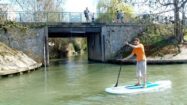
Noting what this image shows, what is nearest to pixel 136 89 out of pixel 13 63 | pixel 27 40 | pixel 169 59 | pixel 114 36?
pixel 13 63

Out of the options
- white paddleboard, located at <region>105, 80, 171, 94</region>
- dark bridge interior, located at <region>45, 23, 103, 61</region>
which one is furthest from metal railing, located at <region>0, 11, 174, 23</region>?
white paddleboard, located at <region>105, 80, 171, 94</region>

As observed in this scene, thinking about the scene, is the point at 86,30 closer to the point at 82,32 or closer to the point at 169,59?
the point at 82,32

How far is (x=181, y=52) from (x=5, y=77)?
19.5m

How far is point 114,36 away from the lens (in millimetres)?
44344

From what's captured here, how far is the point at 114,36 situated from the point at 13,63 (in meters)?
15.6

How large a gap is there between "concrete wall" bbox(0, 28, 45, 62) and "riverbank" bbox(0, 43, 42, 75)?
14.2 feet

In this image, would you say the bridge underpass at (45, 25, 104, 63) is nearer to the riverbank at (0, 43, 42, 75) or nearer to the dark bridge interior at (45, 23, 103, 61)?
the dark bridge interior at (45, 23, 103, 61)

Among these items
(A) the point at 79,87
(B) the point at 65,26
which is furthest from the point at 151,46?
(A) the point at 79,87

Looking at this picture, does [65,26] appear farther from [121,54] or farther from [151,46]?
[151,46]

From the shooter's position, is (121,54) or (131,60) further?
(121,54)

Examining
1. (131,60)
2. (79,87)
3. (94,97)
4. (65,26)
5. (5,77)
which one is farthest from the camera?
(65,26)

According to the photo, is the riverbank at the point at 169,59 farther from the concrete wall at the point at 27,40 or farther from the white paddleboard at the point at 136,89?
the white paddleboard at the point at 136,89

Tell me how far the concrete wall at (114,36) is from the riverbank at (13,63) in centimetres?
1069

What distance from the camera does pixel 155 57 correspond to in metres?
40.7
